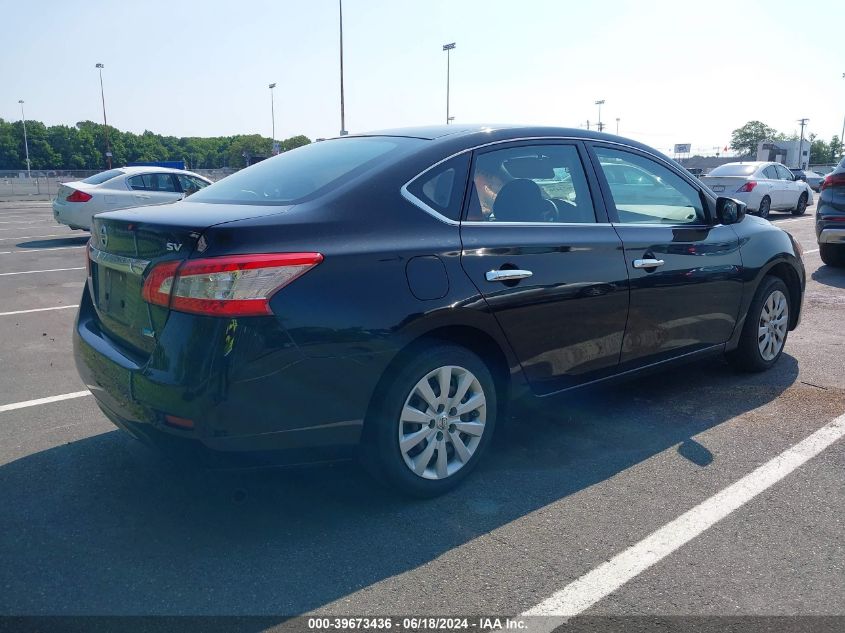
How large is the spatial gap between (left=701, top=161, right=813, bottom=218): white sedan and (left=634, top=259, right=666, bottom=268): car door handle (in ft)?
50.1

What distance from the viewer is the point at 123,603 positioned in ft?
8.69

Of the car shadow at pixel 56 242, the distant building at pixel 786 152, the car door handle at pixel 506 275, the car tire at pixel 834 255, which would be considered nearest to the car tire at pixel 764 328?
the car door handle at pixel 506 275

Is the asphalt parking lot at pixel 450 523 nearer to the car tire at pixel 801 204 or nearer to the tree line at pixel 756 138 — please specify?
the car tire at pixel 801 204

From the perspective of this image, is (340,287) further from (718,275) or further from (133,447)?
(718,275)

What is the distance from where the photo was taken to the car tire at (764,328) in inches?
202

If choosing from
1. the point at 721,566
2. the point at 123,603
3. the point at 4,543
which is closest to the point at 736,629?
the point at 721,566

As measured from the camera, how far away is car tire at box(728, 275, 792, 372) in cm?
514

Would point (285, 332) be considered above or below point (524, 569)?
above

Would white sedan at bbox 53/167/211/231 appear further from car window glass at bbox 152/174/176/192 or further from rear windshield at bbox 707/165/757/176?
rear windshield at bbox 707/165/757/176

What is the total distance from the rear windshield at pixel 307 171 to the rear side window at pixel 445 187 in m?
0.21

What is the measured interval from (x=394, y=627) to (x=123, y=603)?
0.96 m

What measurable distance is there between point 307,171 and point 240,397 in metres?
1.37

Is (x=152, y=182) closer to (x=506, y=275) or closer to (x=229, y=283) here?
(x=506, y=275)

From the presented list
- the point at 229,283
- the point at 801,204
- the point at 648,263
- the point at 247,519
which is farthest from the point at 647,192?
the point at 801,204
